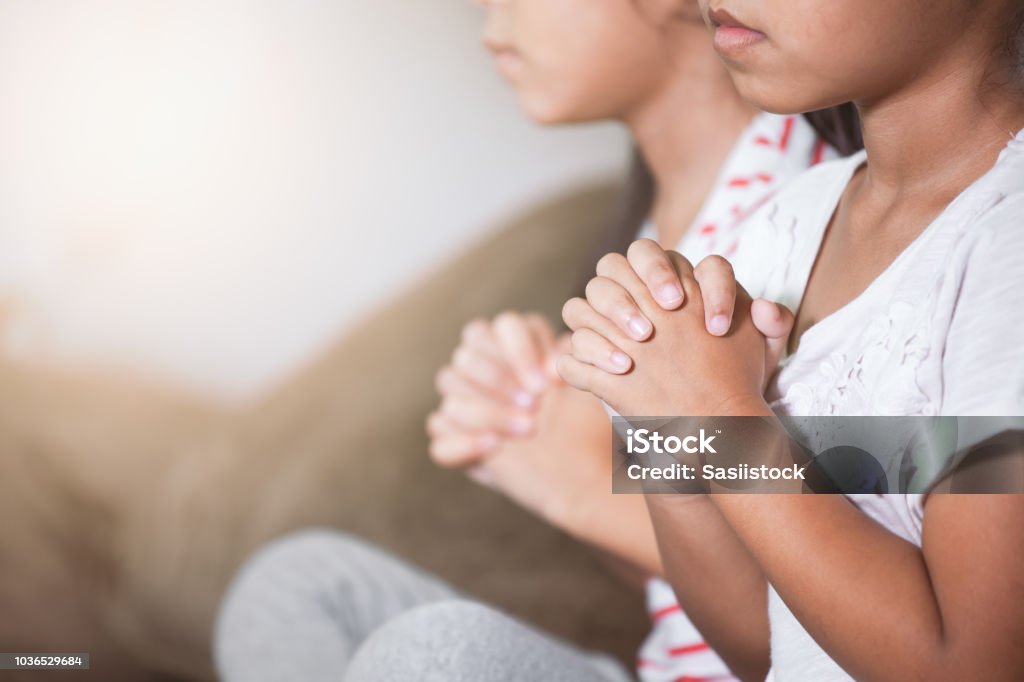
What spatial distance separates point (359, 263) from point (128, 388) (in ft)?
0.88

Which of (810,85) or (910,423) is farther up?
(810,85)

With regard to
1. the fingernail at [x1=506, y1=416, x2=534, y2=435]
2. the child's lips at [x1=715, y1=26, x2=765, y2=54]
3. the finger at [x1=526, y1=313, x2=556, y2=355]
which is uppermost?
the child's lips at [x1=715, y1=26, x2=765, y2=54]

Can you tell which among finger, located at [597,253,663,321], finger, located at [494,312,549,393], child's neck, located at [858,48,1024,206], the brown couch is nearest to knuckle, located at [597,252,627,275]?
finger, located at [597,253,663,321]

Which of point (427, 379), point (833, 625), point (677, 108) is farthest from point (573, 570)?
point (833, 625)

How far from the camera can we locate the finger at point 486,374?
645 millimetres

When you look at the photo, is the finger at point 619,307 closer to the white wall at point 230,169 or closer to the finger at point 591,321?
the finger at point 591,321

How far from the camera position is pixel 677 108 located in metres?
0.63

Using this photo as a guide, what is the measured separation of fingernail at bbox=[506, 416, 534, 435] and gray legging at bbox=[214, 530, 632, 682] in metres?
0.12

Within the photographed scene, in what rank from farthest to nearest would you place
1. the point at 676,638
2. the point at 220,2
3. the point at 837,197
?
the point at 220,2 < the point at 676,638 < the point at 837,197

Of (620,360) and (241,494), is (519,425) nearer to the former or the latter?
(620,360)

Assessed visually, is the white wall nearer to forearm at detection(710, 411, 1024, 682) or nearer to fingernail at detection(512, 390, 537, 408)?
fingernail at detection(512, 390, 537, 408)

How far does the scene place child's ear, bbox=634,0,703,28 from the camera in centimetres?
60

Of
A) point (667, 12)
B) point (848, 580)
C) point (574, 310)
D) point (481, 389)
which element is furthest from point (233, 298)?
point (848, 580)

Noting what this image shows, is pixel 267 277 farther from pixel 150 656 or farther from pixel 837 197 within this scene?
pixel 837 197
